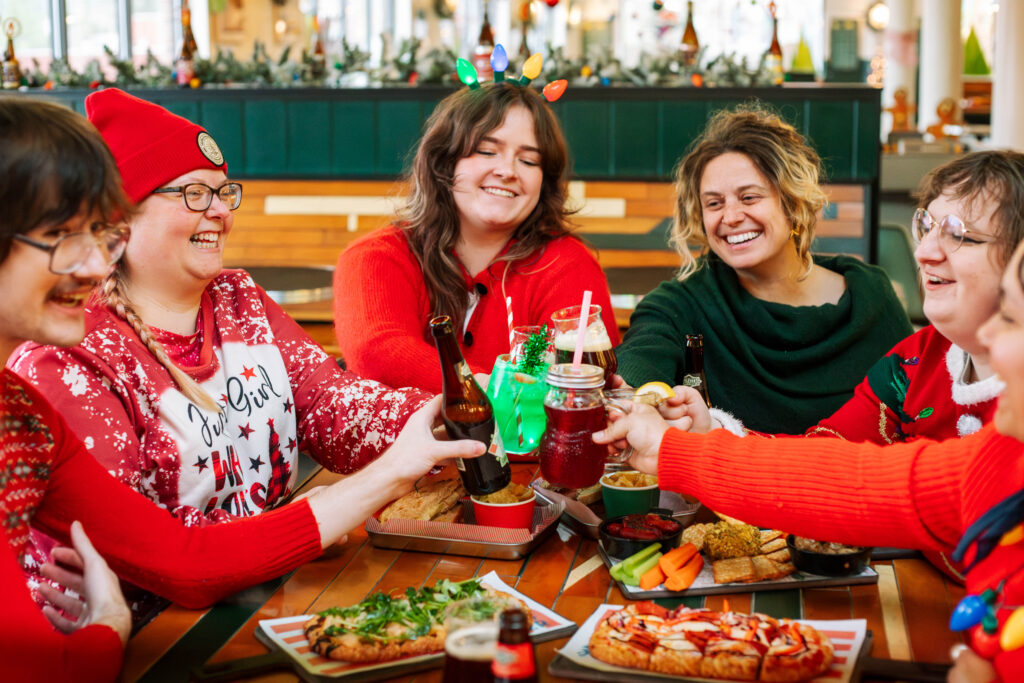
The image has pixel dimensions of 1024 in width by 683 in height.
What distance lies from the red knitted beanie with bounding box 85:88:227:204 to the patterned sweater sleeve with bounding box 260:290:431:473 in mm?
365

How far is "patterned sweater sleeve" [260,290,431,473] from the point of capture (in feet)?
6.66

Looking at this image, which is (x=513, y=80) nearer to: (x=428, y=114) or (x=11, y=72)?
(x=428, y=114)

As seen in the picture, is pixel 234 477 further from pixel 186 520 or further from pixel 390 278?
pixel 390 278

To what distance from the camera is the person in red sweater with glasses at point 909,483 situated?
104 cm

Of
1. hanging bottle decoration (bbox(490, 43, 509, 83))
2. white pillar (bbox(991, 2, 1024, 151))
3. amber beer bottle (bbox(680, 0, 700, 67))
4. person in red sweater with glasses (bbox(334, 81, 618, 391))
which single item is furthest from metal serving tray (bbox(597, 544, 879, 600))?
white pillar (bbox(991, 2, 1024, 151))

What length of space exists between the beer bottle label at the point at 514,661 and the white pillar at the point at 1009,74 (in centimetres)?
798

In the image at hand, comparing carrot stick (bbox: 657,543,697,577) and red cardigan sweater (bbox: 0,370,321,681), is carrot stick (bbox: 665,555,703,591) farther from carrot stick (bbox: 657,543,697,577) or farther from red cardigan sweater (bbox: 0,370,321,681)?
red cardigan sweater (bbox: 0,370,321,681)

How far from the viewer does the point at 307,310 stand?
5.89 metres

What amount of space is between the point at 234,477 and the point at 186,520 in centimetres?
19

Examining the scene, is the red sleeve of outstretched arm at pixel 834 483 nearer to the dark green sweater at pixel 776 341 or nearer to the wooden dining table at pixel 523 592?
the wooden dining table at pixel 523 592

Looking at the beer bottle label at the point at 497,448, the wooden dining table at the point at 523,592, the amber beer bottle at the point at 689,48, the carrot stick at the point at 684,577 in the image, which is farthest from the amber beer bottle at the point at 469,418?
the amber beer bottle at the point at 689,48

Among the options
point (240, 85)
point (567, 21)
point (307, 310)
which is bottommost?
point (307, 310)

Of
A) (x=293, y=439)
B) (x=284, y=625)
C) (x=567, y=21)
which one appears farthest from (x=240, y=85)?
(x=567, y=21)

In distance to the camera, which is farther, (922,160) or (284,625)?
(922,160)
